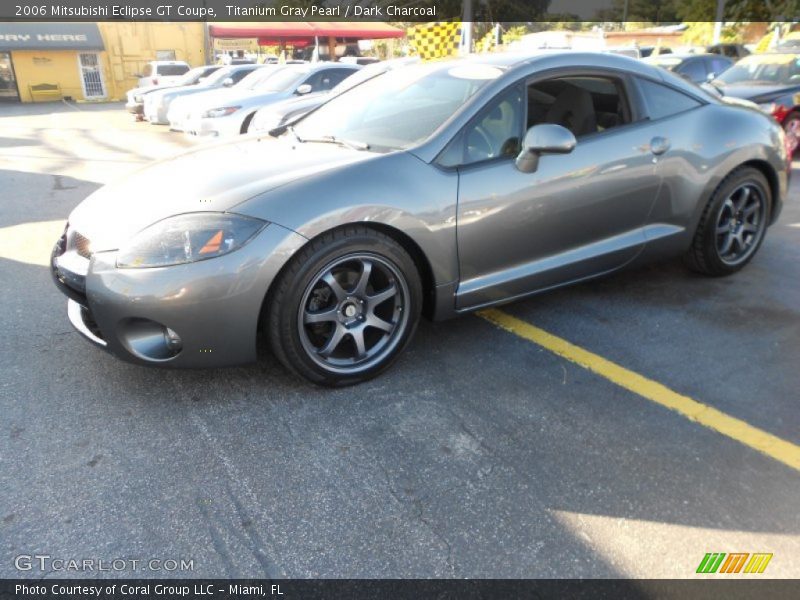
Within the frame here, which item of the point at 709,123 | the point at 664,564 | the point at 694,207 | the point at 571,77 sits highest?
the point at 571,77

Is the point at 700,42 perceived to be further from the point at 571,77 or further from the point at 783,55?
the point at 571,77

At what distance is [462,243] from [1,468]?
213 centimetres

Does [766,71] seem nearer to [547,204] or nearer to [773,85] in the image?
[773,85]

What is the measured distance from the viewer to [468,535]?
6.75 feet

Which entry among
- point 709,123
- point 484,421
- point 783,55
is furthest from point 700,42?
point 484,421

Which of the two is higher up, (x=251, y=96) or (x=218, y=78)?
(x=218, y=78)

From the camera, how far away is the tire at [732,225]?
155 inches

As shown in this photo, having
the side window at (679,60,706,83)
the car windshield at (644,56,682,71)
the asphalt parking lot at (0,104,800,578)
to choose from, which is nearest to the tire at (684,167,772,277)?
the asphalt parking lot at (0,104,800,578)

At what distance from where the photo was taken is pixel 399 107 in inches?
136

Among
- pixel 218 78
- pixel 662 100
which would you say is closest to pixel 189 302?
pixel 662 100

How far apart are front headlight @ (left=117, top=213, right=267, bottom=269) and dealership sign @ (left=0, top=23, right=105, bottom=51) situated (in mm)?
33930

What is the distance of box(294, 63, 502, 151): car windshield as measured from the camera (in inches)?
125

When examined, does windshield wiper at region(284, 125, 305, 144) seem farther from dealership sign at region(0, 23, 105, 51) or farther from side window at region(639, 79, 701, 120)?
dealership sign at region(0, 23, 105, 51)

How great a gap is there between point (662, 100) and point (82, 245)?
325 cm
